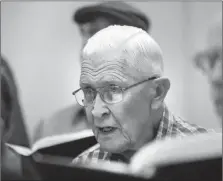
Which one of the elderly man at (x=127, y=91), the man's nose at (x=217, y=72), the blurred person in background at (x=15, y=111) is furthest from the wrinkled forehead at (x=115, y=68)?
the blurred person in background at (x=15, y=111)

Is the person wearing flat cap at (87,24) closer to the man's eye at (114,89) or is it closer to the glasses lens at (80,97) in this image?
the glasses lens at (80,97)

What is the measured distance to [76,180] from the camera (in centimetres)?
100

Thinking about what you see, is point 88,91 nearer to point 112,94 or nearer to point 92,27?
point 112,94

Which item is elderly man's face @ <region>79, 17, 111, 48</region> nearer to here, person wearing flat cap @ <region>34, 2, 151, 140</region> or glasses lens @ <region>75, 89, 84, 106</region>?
person wearing flat cap @ <region>34, 2, 151, 140</region>

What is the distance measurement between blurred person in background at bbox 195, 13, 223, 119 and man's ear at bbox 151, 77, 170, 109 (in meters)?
0.12

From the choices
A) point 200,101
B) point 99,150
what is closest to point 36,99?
point 99,150

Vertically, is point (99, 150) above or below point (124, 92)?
below

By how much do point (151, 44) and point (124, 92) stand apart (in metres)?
0.15

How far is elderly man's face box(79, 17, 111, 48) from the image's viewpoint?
1104 mm

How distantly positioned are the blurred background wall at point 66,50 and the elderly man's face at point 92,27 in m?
0.03

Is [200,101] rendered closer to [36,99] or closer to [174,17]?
[174,17]

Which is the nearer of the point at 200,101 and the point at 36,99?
the point at 200,101

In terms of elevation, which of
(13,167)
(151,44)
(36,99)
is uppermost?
(151,44)

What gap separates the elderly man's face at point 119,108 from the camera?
1.00 m
